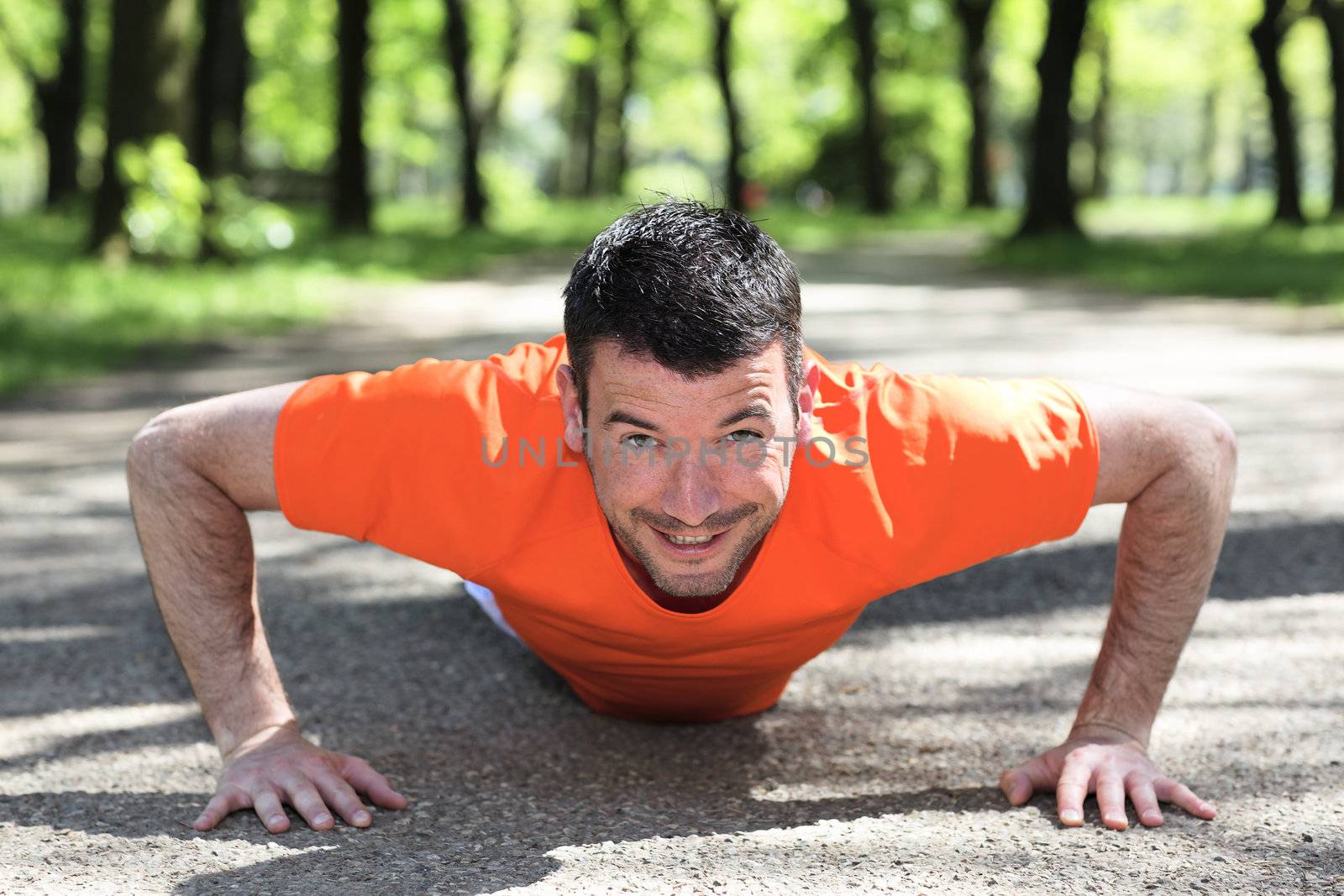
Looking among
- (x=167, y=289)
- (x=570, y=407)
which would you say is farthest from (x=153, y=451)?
(x=167, y=289)

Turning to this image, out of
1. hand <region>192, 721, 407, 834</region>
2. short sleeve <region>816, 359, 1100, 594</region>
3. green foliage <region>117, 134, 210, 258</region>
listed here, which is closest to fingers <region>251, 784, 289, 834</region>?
hand <region>192, 721, 407, 834</region>

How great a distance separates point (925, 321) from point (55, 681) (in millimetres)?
9127

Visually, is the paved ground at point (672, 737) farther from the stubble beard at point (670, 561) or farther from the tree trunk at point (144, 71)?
the tree trunk at point (144, 71)

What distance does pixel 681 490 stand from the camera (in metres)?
2.58

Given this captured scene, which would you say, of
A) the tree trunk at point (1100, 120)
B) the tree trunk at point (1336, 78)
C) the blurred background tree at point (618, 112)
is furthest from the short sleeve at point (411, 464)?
the tree trunk at point (1100, 120)

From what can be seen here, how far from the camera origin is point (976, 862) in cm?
269

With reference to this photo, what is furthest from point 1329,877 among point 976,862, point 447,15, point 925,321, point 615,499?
point 447,15

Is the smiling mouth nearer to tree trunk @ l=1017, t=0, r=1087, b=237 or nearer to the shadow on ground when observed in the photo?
the shadow on ground

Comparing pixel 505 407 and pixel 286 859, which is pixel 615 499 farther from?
pixel 286 859

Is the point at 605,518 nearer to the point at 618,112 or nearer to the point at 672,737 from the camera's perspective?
the point at 672,737

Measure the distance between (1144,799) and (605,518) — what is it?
123cm

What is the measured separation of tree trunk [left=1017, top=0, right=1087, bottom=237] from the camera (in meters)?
18.5

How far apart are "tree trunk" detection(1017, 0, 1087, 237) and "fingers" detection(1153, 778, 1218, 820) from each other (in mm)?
17030

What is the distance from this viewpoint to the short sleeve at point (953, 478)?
2.75 meters
